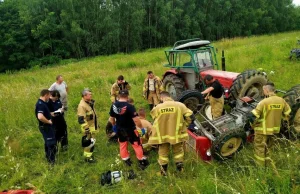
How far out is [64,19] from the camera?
97.6 ft

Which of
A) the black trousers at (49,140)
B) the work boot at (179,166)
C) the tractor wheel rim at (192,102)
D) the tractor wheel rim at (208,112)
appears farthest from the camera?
the tractor wheel rim at (192,102)

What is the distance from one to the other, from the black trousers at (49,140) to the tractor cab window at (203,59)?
4.45 metres

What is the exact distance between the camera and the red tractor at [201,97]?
4.44 m

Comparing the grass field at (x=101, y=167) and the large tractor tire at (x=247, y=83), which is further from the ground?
the large tractor tire at (x=247, y=83)

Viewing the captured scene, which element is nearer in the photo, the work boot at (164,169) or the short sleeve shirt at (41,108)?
the work boot at (164,169)

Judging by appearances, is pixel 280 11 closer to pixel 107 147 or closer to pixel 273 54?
pixel 273 54

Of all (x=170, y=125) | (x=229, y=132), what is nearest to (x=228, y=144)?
(x=229, y=132)

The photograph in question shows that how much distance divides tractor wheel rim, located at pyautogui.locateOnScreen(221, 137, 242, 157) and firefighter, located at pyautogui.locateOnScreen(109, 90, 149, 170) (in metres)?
1.47

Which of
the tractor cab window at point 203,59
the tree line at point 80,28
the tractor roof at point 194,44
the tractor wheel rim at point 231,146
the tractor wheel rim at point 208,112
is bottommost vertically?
the tractor wheel rim at point 231,146

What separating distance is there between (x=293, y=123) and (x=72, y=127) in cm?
534

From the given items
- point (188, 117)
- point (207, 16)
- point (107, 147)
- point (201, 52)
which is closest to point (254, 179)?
point (188, 117)

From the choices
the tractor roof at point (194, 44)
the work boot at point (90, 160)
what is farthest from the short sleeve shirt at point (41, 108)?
the tractor roof at point (194, 44)

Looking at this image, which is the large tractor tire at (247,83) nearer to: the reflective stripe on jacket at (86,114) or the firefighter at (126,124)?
the firefighter at (126,124)

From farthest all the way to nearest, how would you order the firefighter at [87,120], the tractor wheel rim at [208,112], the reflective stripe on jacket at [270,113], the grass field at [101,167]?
1. the tractor wheel rim at [208,112]
2. the firefighter at [87,120]
3. the reflective stripe on jacket at [270,113]
4. the grass field at [101,167]
